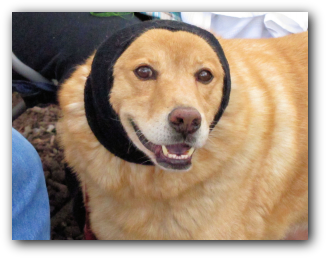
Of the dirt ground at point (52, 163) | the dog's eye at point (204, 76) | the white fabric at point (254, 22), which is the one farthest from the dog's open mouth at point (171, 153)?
the white fabric at point (254, 22)

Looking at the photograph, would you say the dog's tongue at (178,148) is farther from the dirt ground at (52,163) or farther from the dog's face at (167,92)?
the dirt ground at (52,163)

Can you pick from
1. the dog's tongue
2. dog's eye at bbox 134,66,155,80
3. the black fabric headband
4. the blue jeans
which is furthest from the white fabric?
the blue jeans

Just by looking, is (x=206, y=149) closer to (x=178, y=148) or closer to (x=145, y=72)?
(x=178, y=148)

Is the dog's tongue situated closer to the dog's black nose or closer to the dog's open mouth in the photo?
the dog's open mouth

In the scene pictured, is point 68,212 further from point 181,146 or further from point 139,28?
point 139,28

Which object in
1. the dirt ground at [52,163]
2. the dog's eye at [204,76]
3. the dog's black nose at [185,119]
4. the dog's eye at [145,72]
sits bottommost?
the dirt ground at [52,163]

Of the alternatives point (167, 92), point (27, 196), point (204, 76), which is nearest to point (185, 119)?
point (167, 92)

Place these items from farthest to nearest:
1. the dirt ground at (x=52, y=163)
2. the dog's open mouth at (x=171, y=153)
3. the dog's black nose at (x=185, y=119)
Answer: the dirt ground at (x=52, y=163)
the dog's open mouth at (x=171, y=153)
the dog's black nose at (x=185, y=119)
